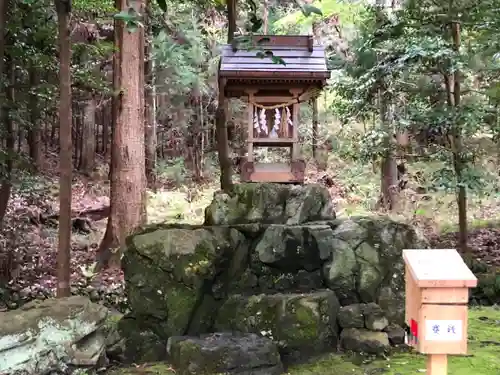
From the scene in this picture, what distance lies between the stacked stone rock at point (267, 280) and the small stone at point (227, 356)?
24mm

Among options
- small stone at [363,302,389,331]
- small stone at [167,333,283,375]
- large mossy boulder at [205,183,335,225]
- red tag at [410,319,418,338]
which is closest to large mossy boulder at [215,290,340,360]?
small stone at [167,333,283,375]

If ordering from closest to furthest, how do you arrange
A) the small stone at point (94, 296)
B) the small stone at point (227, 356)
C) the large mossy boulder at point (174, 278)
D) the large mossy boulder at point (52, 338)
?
1. the large mossy boulder at point (52, 338)
2. the small stone at point (227, 356)
3. the large mossy boulder at point (174, 278)
4. the small stone at point (94, 296)

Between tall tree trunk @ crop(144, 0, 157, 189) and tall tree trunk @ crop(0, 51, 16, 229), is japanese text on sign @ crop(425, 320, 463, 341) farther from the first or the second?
tall tree trunk @ crop(144, 0, 157, 189)

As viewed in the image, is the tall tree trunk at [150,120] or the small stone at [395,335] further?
the tall tree trunk at [150,120]

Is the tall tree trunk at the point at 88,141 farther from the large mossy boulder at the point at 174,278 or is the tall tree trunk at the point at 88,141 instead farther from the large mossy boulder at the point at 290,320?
the large mossy boulder at the point at 290,320

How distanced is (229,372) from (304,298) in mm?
1076

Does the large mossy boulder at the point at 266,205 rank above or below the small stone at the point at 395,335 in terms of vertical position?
above

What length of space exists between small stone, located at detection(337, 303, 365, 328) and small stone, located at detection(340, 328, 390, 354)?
5cm

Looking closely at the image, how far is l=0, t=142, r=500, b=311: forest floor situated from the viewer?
24.7ft

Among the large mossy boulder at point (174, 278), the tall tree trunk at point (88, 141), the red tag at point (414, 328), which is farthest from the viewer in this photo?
the tall tree trunk at point (88, 141)

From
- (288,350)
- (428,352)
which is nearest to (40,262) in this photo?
(288,350)

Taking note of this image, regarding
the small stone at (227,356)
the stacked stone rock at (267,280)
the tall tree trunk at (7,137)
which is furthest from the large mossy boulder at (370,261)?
the tall tree trunk at (7,137)

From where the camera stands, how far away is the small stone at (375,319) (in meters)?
5.08

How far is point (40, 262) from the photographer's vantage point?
27.2 ft
